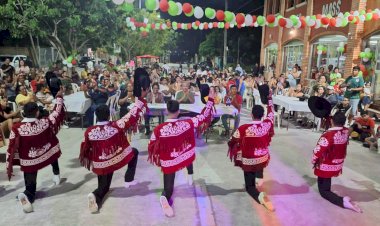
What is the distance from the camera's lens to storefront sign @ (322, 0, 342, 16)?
1520 centimetres

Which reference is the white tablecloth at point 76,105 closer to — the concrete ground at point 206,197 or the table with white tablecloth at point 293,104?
the concrete ground at point 206,197

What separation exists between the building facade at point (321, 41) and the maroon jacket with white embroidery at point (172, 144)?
10.5 meters

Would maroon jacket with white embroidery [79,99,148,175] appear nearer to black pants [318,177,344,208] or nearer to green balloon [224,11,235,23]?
black pants [318,177,344,208]

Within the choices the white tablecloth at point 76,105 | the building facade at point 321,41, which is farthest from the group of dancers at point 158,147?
the building facade at point 321,41

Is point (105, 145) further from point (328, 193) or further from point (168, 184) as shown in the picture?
point (328, 193)

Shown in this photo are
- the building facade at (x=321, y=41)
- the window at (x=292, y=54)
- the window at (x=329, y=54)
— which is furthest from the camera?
the window at (x=292, y=54)

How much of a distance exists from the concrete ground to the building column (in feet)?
23.9

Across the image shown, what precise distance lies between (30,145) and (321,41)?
1559cm

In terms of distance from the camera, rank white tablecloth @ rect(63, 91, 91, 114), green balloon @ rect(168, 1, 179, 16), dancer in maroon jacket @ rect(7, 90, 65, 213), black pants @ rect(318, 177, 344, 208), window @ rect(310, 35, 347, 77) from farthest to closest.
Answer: window @ rect(310, 35, 347, 77)
green balloon @ rect(168, 1, 179, 16)
white tablecloth @ rect(63, 91, 91, 114)
black pants @ rect(318, 177, 344, 208)
dancer in maroon jacket @ rect(7, 90, 65, 213)

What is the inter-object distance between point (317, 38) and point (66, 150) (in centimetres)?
1372

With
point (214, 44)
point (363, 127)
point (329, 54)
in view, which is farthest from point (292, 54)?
point (214, 44)

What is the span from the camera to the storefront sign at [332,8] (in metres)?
15.2

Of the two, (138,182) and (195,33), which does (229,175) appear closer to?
→ (138,182)

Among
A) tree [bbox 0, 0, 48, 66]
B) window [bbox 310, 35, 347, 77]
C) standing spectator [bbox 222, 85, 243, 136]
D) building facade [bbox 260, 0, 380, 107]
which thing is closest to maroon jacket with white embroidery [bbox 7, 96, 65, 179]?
standing spectator [bbox 222, 85, 243, 136]
